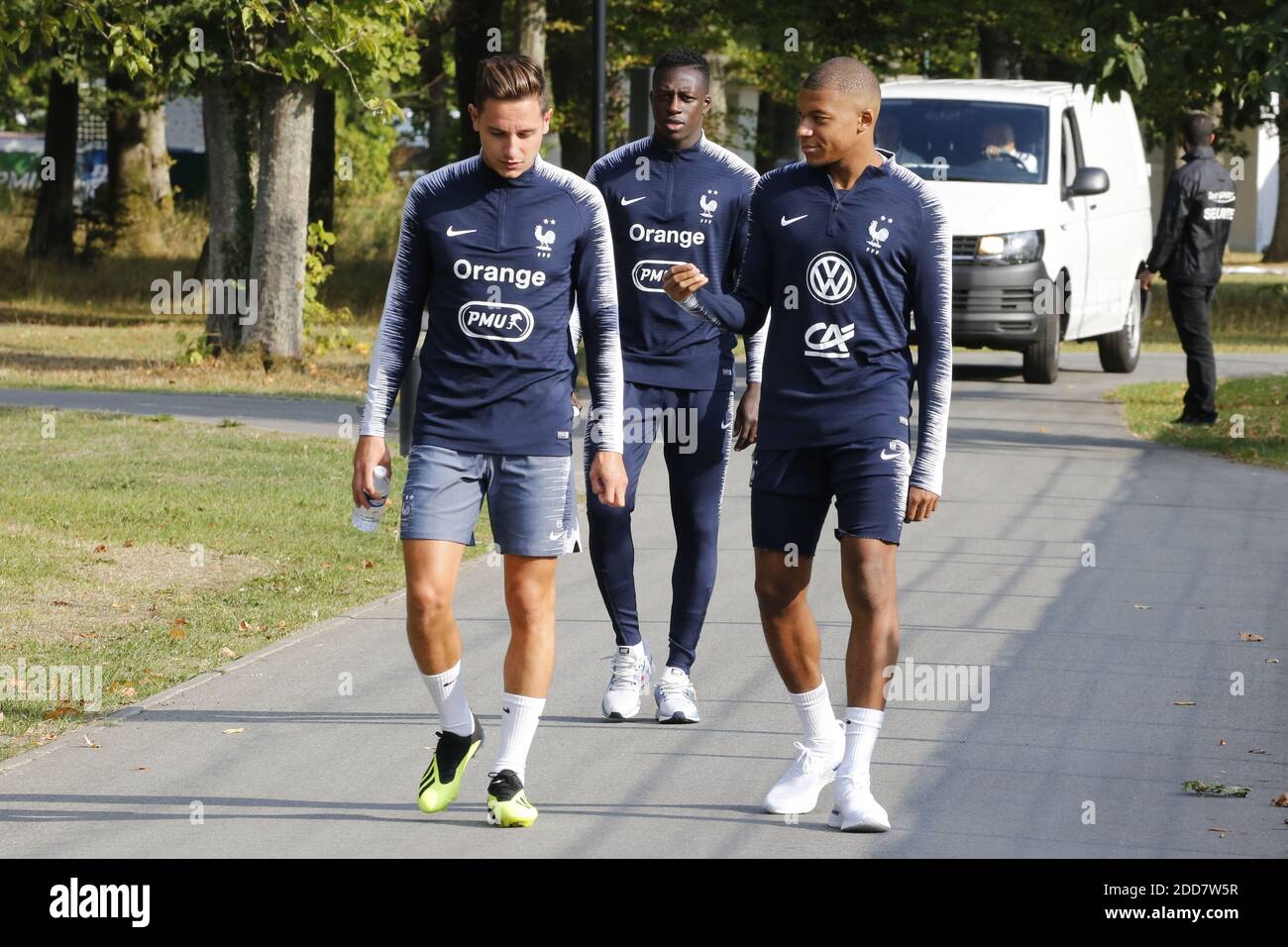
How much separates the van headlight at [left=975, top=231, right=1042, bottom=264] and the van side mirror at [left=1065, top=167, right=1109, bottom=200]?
58cm

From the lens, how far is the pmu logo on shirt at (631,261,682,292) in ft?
21.6

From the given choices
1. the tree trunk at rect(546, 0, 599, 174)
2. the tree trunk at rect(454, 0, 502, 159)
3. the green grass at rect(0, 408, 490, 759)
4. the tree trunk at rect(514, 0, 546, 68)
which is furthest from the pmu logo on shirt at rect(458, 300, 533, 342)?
the tree trunk at rect(546, 0, 599, 174)

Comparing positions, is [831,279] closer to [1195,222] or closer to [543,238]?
[543,238]

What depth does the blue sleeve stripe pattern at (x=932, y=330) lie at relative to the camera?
5.45 metres

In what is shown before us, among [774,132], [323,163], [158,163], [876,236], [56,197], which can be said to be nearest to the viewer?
[876,236]

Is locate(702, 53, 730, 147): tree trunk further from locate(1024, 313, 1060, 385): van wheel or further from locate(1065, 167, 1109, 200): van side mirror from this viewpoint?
locate(1065, 167, 1109, 200): van side mirror

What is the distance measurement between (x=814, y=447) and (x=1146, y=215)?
15446 millimetres

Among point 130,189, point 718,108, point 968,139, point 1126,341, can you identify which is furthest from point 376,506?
point 718,108

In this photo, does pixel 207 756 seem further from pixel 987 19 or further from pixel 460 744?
pixel 987 19

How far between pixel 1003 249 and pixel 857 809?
38.7 ft

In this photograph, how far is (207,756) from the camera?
6.17 meters

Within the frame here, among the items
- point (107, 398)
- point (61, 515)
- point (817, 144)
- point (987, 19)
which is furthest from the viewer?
point (987, 19)

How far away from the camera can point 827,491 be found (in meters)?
5.51

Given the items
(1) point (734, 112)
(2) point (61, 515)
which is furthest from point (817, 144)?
(1) point (734, 112)
